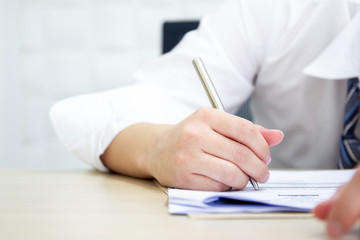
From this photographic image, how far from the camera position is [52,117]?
0.70 meters

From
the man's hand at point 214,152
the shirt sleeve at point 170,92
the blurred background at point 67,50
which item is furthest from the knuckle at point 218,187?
the blurred background at point 67,50

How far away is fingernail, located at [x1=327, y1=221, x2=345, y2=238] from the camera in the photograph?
0.82ft

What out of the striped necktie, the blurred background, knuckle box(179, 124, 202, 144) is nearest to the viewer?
knuckle box(179, 124, 202, 144)

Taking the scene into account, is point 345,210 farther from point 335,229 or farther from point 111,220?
point 111,220

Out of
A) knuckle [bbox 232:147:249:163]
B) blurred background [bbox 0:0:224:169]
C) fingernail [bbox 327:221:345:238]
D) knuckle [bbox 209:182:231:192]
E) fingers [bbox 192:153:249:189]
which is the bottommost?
blurred background [bbox 0:0:224:169]

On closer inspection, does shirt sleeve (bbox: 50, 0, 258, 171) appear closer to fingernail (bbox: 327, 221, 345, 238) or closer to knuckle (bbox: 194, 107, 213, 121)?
knuckle (bbox: 194, 107, 213, 121)

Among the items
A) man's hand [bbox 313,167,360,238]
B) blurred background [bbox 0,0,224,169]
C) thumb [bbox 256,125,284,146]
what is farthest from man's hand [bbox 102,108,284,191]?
blurred background [bbox 0,0,224,169]

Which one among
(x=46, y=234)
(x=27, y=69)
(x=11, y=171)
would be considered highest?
(x=46, y=234)

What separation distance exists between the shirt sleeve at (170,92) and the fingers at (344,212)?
0.42m

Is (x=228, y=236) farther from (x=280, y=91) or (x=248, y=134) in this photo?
(x=280, y=91)

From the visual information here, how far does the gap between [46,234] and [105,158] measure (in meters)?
0.34

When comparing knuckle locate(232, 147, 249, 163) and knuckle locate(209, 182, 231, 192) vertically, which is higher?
knuckle locate(232, 147, 249, 163)

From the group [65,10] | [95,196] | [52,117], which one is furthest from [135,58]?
[95,196]

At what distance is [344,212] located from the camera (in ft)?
0.82
